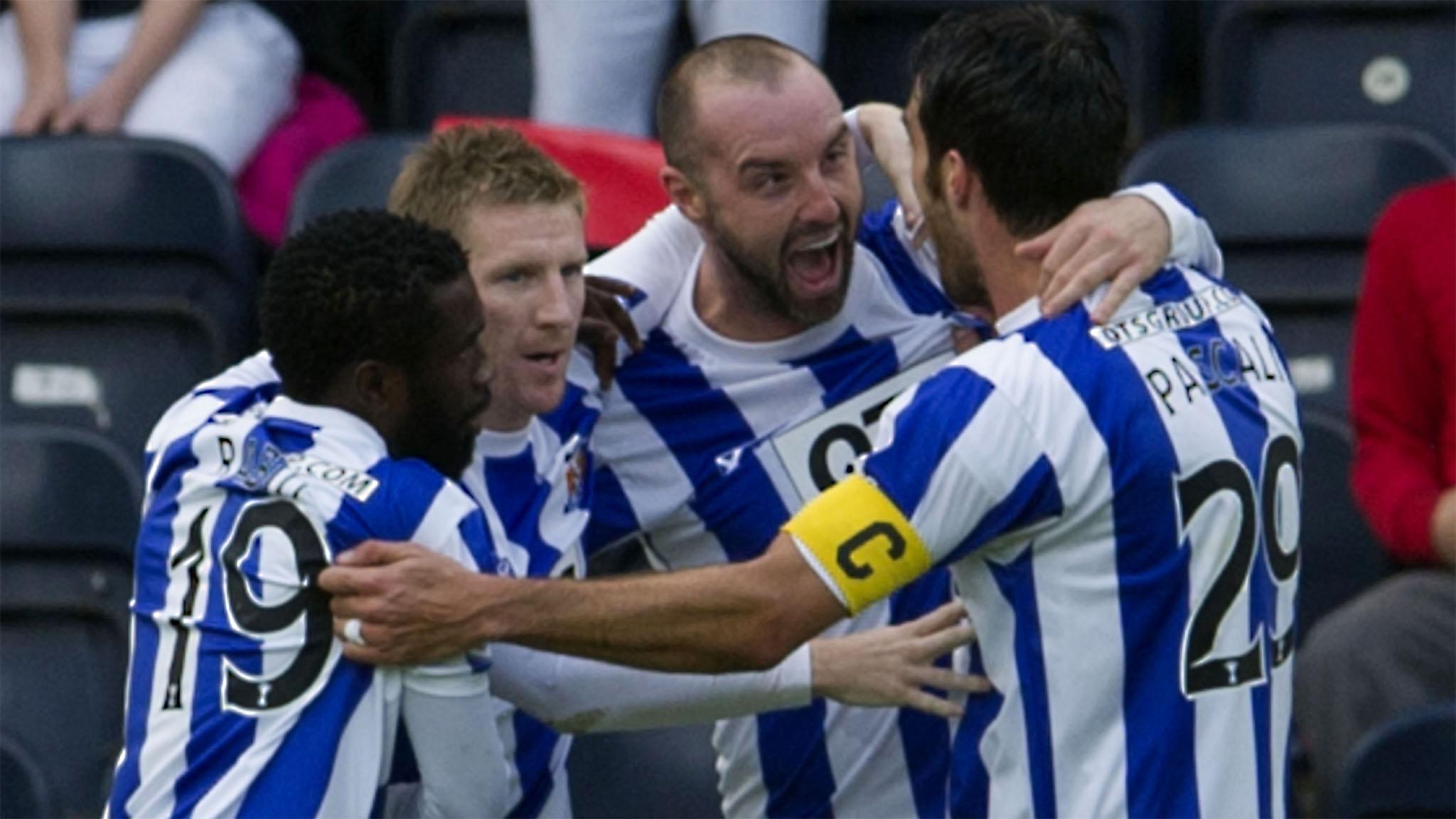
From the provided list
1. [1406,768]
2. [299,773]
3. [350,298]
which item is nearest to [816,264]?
[350,298]

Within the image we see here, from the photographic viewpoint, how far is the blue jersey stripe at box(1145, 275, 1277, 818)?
2.93m

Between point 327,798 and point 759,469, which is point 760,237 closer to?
point 759,469

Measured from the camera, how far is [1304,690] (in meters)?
3.91

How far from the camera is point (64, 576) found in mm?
4352

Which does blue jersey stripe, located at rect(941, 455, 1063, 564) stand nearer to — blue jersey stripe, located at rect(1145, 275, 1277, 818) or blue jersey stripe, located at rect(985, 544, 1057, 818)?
blue jersey stripe, located at rect(985, 544, 1057, 818)

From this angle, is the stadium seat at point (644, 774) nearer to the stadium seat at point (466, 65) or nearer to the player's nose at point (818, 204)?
the player's nose at point (818, 204)

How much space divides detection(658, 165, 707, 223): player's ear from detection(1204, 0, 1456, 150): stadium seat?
1.64m

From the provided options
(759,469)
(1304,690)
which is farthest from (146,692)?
(1304,690)

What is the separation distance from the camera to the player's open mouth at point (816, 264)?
3572mm

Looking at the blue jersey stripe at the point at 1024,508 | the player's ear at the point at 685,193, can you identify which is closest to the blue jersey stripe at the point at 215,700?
the blue jersey stripe at the point at 1024,508

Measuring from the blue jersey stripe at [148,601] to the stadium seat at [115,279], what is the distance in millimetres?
1839

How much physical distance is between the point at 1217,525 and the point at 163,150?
2.59m

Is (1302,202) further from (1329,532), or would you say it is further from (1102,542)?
(1102,542)

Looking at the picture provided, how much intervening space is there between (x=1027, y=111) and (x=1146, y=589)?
53 cm
